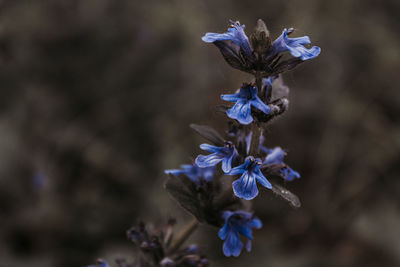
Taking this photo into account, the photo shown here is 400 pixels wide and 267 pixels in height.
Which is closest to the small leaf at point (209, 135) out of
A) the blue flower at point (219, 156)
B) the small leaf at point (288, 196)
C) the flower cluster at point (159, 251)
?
the blue flower at point (219, 156)

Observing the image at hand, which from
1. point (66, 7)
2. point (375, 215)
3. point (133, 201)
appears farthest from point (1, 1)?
point (375, 215)

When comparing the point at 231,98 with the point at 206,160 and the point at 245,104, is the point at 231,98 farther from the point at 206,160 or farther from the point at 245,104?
the point at 206,160

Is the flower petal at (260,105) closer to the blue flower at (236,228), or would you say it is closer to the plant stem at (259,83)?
the plant stem at (259,83)

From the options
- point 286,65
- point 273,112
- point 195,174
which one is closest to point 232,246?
point 195,174

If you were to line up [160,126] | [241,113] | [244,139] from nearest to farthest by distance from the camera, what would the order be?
[241,113] → [244,139] → [160,126]

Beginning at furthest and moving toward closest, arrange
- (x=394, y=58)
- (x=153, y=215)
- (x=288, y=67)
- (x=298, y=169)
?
(x=394, y=58) < (x=298, y=169) < (x=153, y=215) < (x=288, y=67)

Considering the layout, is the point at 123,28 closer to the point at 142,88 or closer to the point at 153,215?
the point at 142,88
